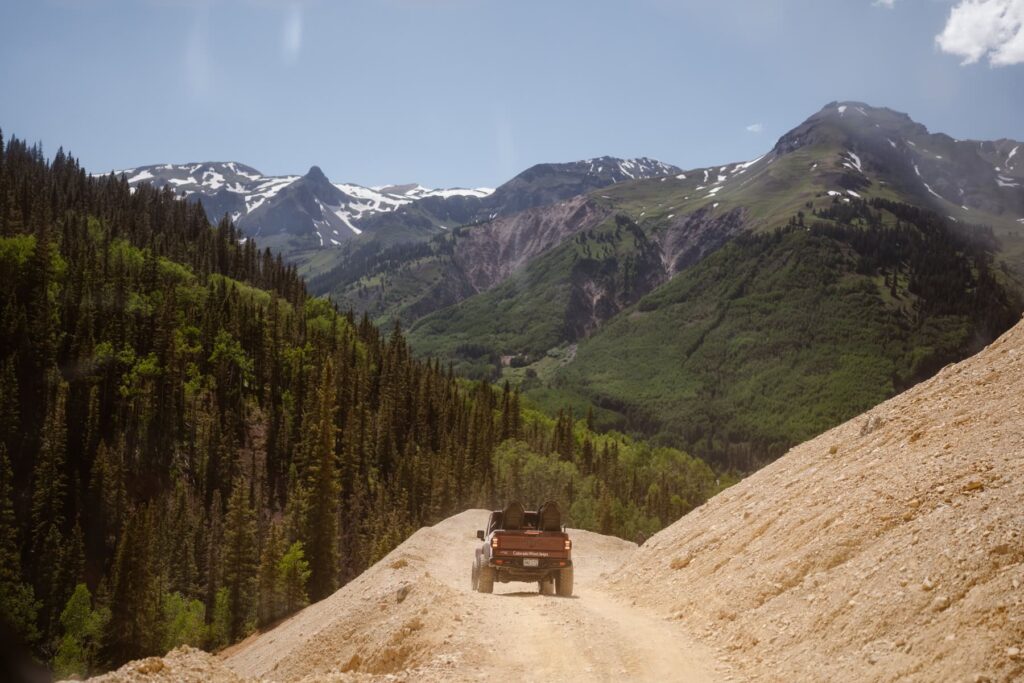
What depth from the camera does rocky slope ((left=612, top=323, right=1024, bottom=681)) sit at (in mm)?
10242

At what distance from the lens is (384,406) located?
406 feet

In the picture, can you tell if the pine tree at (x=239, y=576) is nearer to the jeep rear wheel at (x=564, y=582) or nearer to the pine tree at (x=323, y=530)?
the pine tree at (x=323, y=530)

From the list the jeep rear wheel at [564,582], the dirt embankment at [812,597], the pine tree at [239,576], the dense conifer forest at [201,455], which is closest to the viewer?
the dirt embankment at [812,597]

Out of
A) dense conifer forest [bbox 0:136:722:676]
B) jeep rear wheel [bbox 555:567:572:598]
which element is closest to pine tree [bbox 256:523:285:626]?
dense conifer forest [bbox 0:136:722:676]

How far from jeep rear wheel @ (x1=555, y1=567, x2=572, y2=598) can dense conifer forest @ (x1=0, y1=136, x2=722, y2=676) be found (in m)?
38.2

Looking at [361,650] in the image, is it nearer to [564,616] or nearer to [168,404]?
[564,616]

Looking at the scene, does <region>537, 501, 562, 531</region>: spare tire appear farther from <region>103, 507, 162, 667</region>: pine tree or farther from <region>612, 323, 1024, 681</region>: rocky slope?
<region>103, 507, 162, 667</region>: pine tree

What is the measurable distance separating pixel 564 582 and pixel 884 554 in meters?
11.5

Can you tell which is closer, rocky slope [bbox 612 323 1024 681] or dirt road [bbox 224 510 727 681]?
rocky slope [bbox 612 323 1024 681]

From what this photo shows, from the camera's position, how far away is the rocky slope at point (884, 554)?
10.2 meters

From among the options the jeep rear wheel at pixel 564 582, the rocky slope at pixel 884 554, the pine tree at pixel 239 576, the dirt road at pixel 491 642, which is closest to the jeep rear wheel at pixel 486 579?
the jeep rear wheel at pixel 564 582

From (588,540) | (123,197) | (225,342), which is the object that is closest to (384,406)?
(225,342)

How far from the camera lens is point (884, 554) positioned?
43.1ft

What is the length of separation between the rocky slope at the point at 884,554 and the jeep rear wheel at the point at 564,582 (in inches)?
66.3
